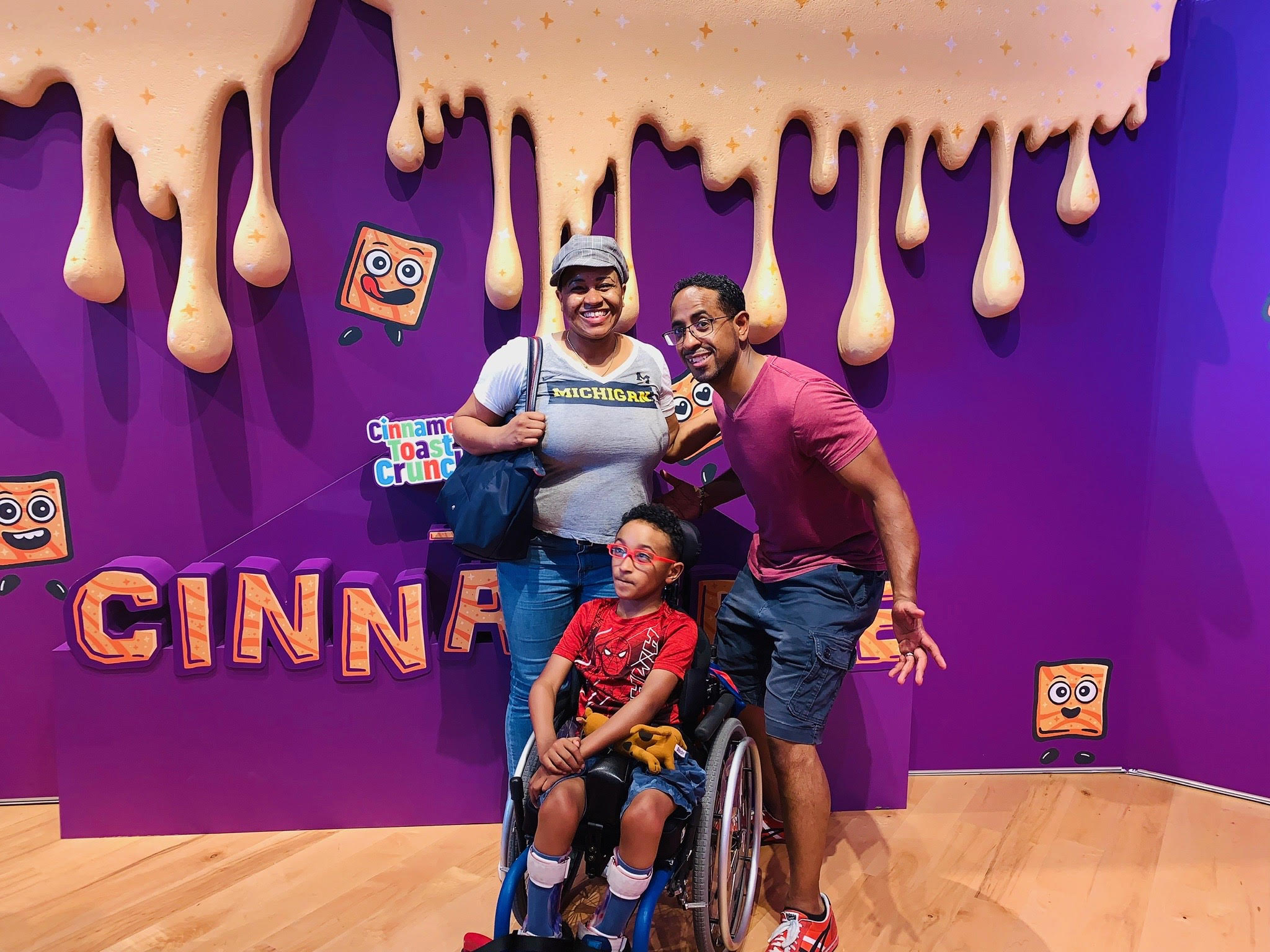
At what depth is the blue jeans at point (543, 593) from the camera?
2.02 meters

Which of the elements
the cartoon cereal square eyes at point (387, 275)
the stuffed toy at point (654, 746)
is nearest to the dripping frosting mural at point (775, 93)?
the cartoon cereal square eyes at point (387, 275)

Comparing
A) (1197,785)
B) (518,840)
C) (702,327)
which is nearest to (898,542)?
(702,327)

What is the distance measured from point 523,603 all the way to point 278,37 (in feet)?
5.90

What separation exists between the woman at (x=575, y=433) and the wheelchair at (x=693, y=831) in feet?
0.67

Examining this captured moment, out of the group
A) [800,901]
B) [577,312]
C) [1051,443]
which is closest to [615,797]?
[800,901]

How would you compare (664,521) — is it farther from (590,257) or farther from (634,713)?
(590,257)

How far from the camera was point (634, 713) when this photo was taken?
5.73 ft

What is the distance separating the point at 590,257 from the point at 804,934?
5.32 feet

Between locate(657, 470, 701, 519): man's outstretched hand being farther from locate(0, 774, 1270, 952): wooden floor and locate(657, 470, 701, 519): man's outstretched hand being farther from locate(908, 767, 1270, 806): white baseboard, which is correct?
locate(908, 767, 1270, 806): white baseboard

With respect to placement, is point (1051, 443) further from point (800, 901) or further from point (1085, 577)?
point (800, 901)

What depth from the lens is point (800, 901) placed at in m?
1.86

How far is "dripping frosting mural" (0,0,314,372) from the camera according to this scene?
91.1 inches

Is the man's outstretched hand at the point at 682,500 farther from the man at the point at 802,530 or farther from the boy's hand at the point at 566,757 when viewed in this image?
the boy's hand at the point at 566,757

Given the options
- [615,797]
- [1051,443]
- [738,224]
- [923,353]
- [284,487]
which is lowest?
[615,797]
